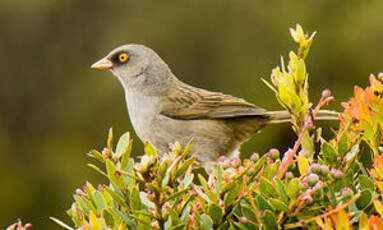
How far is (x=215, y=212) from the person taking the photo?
150 cm

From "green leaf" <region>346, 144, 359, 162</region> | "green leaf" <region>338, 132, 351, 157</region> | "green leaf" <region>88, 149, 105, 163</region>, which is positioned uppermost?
"green leaf" <region>88, 149, 105, 163</region>

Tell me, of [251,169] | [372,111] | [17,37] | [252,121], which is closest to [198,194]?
[251,169]

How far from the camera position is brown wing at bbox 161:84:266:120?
14.1 ft

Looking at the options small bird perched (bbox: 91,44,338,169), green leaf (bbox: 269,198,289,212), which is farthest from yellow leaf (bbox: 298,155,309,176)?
small bird perched (bbox: 91,44,338,169)

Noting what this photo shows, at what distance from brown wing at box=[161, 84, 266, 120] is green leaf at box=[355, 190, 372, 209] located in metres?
2.70

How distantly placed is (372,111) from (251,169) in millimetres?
380

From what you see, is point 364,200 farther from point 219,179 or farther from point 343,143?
point 219,179

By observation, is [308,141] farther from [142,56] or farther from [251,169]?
[142,56]

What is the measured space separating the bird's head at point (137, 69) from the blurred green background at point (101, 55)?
8.03 ft

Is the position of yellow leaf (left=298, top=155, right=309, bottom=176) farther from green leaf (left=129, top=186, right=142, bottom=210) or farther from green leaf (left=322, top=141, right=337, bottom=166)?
green leaf (left=129, top=186, right=142, bottom=210)

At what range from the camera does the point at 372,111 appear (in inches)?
66.6

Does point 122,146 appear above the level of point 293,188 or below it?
above

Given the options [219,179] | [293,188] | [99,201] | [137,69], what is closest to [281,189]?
[293,188]

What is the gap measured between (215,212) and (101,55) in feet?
22.9
